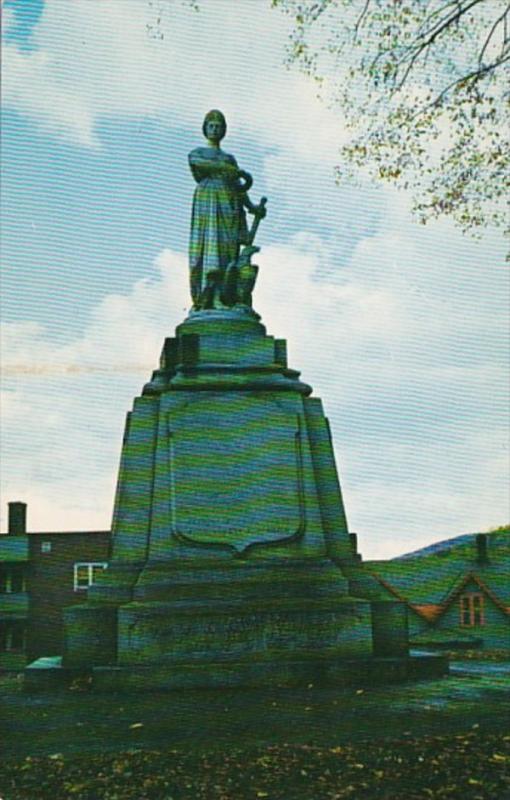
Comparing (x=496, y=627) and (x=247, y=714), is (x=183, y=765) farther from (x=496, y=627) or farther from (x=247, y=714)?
(x=496, y=627)

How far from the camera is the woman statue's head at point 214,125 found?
1298 cm

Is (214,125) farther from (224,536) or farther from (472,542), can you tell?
(472,542)

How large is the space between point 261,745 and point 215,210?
7876 millimetres

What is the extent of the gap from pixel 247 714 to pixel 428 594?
890 inches

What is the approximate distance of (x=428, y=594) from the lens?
29.9m

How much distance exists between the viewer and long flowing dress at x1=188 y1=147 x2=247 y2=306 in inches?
509

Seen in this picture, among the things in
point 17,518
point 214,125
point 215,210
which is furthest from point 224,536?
point 17,518

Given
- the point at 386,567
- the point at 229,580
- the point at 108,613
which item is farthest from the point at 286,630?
the point at 386,567

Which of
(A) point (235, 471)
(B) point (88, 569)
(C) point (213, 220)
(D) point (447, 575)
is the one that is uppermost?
(C) point (213, 220)

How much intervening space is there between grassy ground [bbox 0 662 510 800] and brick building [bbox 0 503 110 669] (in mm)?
25626

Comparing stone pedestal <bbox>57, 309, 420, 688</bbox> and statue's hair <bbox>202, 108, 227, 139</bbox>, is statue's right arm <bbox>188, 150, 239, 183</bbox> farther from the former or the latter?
stone pedestal <bbox>57, 309, 420, 688</bbox>


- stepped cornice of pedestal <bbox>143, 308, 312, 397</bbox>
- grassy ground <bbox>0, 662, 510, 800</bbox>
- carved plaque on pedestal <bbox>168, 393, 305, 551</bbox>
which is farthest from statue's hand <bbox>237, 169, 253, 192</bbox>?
grassy ground <bbox>0, 662, 510, 800</bbox>

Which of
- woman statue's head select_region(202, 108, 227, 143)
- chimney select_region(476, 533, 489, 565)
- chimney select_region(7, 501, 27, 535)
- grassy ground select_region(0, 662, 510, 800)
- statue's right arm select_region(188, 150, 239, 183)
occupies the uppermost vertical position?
woman statue's head select_region(202, 108, 227, 143)

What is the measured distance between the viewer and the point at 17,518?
34906 mm
